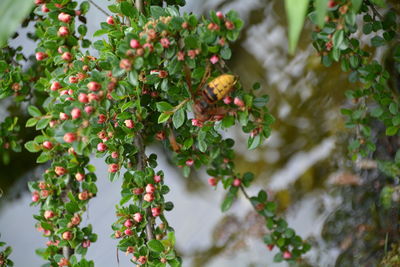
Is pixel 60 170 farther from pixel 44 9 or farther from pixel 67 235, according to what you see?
pixel 44 9

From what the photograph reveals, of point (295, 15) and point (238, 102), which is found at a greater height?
point (238, 102)

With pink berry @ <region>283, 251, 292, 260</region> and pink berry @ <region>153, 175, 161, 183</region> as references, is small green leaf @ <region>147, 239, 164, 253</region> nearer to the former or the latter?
pink berry @ <region>153, 175, 161, 183</region>

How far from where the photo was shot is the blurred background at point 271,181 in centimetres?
144

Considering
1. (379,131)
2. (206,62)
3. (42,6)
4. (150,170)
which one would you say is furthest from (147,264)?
(379,131)

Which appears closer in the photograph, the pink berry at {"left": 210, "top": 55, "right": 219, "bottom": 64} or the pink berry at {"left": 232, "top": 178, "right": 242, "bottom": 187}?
the pink berry at {"left": 210, "top": 55, "right": 219, "bottom": 64}

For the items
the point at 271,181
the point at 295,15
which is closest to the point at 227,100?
the point at 295,15

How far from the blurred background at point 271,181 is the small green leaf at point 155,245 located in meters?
0.61

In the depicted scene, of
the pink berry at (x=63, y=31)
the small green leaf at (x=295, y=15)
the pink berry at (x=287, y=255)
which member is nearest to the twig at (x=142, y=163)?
the pink berry at (x=63, y=31)

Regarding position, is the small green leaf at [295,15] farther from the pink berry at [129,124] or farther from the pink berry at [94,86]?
the pink berry at [129,124]

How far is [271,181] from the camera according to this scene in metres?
1.55

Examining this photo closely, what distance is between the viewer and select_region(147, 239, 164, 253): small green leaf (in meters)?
0.84

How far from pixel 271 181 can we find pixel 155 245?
778 millimetres

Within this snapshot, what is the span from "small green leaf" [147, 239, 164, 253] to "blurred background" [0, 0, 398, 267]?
1.99 feet

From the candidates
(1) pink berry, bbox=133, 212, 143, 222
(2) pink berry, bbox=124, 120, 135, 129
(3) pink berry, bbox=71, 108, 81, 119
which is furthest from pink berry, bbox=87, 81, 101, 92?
(1) pink berry, bbox=133, 212, 143, 222
